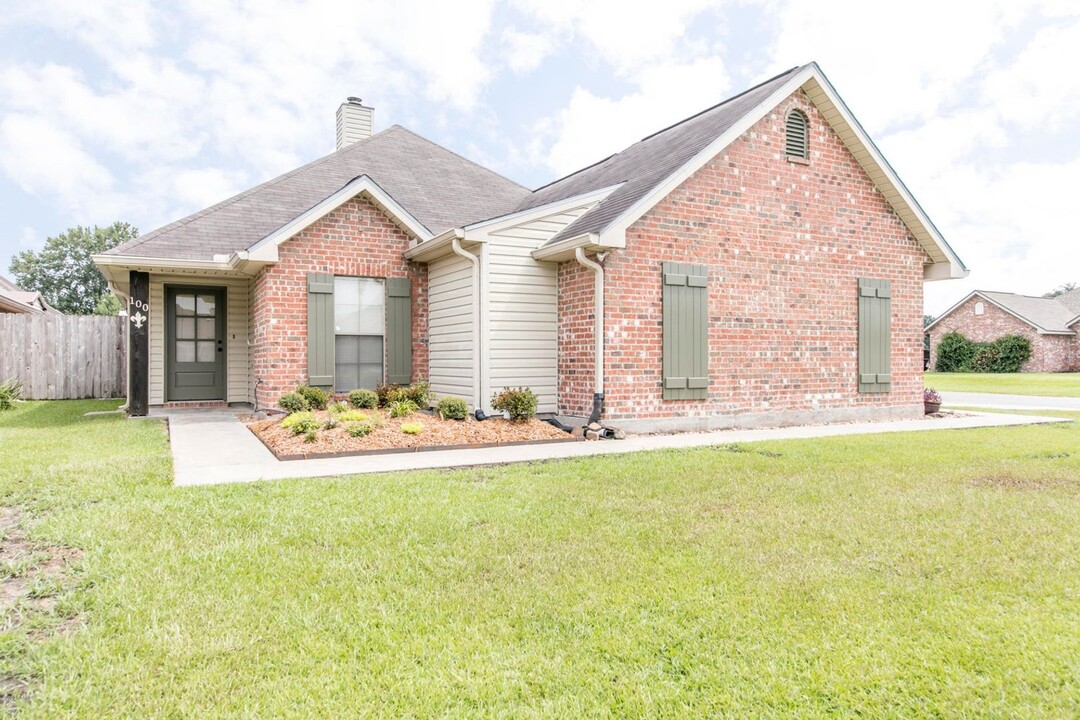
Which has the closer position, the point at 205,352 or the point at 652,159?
the point at 652,159

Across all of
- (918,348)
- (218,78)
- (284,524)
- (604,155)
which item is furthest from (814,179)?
(218,78)

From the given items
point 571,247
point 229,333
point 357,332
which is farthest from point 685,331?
point 229,333

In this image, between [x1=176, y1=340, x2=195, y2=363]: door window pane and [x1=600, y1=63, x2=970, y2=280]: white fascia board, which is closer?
[x1=600, y1=63, x2=970, y2=280]: white fascia board

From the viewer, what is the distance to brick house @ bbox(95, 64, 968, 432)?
10.1m

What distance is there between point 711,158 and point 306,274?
6.64 meters

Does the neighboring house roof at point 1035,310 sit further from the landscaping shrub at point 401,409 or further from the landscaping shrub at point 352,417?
the landscaping shrub at point 352,417

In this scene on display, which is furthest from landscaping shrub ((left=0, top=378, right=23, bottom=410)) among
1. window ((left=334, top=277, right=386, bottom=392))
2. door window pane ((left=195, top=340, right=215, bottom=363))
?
window ((left=334, top=277, right=386, bottom=392))

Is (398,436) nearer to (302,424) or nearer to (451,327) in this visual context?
(302,424)

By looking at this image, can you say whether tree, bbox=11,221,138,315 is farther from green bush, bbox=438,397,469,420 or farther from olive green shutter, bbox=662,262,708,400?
olive green shutter, bbox=662,262,708,400

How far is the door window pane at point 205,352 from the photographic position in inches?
521

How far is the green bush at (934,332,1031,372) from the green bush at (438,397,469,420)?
39817 millimetres

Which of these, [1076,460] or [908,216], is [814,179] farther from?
[1076,460]

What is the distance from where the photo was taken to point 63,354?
658 inches

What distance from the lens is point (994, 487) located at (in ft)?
19.5
